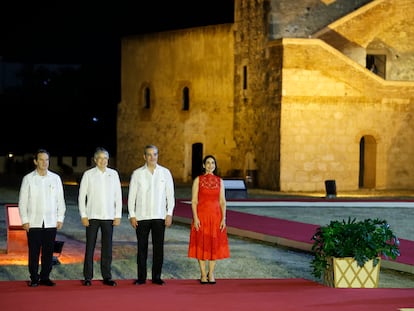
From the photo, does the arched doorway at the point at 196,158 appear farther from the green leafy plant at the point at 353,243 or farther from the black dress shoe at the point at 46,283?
the black dress shoe at the point at 46,283

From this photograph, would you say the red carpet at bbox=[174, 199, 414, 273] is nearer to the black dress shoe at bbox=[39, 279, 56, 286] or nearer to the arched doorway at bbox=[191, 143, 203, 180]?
the black dress shoe at bbox=[39, 279, 56, 286]

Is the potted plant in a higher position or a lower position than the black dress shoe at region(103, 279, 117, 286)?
higher

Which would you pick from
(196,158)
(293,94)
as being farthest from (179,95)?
(293,94)

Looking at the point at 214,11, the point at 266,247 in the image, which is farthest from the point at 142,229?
the point at 214,11

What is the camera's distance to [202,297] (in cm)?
967

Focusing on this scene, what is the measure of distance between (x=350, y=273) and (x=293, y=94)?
21.7 meters

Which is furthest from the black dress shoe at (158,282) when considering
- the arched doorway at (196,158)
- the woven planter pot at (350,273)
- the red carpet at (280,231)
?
the arched doorway at (196,158)

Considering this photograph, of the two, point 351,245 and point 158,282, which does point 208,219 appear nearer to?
point 158,282

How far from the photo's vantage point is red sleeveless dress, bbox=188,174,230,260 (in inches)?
432

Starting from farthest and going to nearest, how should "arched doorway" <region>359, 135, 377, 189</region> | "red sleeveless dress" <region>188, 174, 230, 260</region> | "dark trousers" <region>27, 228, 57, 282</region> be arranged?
"arched doorway" <region>359, 135, 377, 189</region> → "red sleeveless dress" <region>188, 174, 230, 260</region> → "dark trousers" <region>27, 228, 57, 282</region>

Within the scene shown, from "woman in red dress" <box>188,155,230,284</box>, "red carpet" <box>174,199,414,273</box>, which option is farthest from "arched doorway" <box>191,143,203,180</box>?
"woman in red dress" <box>188,155,230,284</box>

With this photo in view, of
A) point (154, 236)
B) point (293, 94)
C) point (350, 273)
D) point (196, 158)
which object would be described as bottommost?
point (350, 273)

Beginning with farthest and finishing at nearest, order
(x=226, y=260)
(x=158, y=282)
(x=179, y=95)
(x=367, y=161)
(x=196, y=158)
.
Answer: (x=179, y=95) < (x=196, y=158) < (x=367, y=161) < (x=226, y=260) < (x=158, y=282)

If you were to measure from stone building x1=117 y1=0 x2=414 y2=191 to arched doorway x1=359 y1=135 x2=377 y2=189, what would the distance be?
0.15 ft
